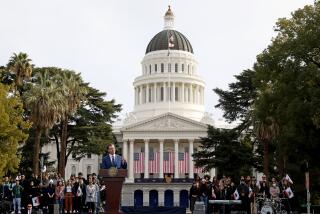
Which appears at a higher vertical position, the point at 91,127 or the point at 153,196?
the point at 91,127

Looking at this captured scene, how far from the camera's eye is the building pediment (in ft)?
300

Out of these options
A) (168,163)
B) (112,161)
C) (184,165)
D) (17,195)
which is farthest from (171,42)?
(112,161)

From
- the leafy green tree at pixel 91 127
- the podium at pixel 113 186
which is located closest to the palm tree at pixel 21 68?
the leafy green tree at pixel 91 127

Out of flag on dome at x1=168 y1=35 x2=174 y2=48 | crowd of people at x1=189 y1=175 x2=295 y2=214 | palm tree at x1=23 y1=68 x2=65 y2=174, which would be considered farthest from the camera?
flag on dome at x1=168 y1=35 x2=174 y2=48

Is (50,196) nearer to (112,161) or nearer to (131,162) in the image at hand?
(112,161)

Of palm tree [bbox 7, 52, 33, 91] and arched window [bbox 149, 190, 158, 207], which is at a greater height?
palm tree [bbox 7, 52, 33, 91]

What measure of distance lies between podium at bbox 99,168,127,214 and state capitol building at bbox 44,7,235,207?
204 feet

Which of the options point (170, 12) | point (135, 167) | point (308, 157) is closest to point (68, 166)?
point (135, 167)

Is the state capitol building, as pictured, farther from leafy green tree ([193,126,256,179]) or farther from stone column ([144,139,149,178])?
leafy green tree ([193,126,256,179])

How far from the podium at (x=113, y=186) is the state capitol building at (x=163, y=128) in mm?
62277

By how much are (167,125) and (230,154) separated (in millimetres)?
37515

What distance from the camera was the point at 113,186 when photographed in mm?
15047

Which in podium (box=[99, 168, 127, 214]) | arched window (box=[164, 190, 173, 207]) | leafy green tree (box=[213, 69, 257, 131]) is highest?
leafy green tree (box=[213, 69, 257, 131])

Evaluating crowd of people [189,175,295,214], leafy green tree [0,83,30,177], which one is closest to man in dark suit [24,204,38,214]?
crowd of people [189,175,295,214]
